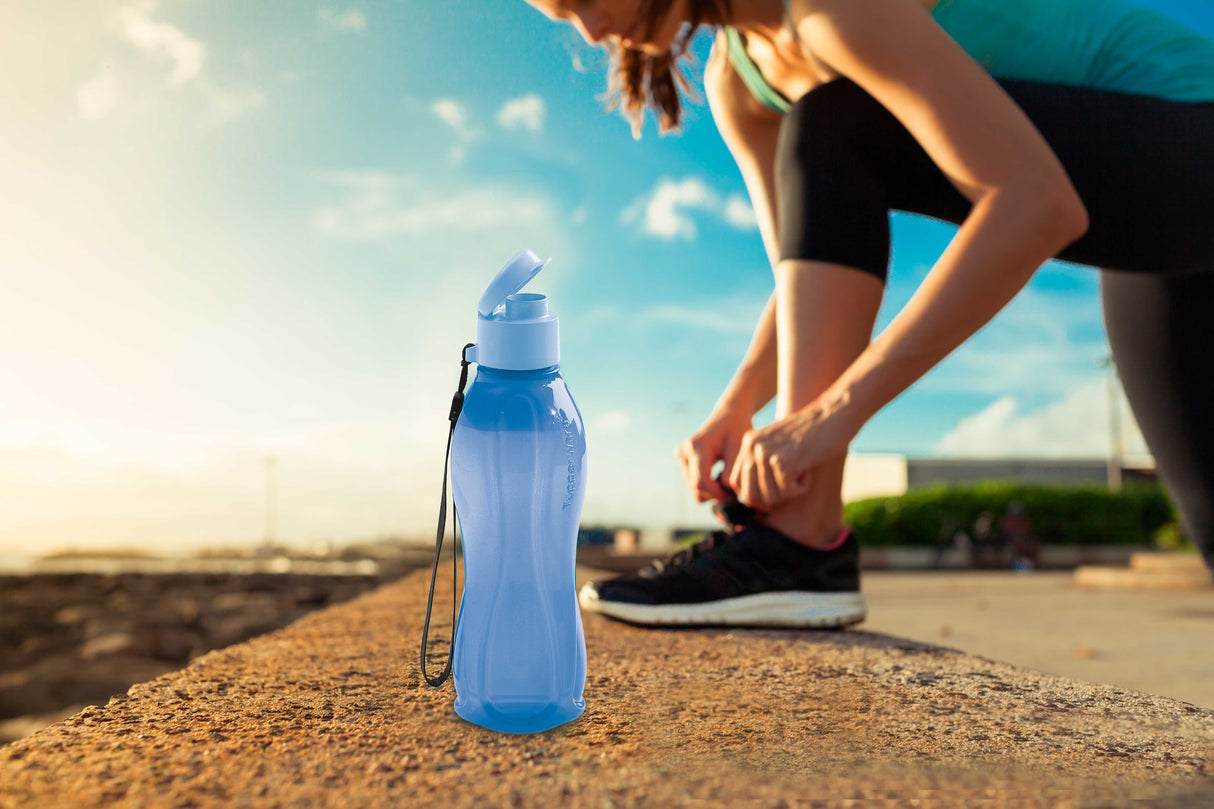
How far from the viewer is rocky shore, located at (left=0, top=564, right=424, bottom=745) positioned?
2.85m

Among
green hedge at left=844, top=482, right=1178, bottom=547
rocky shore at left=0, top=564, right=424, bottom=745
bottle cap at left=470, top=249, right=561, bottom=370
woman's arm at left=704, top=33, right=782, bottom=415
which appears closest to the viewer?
bottle cap at left=470, top=249, right=561, bottom=370

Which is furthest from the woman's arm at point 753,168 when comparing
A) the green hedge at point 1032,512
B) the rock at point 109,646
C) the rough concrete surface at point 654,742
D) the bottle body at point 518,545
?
the green hedge at point 1032,512

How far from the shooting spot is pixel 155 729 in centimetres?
98

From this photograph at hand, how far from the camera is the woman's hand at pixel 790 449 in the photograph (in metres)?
1.48

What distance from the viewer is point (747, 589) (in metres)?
1.68

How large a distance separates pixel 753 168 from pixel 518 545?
143 centimetres

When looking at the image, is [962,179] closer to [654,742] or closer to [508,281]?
[508,281]

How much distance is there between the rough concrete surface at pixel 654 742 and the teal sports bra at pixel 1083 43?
1.23 metres

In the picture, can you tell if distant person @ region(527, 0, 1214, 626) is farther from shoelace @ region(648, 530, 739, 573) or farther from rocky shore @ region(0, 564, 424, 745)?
Answer: rocky shore @ region(0, 564, 424, 745)

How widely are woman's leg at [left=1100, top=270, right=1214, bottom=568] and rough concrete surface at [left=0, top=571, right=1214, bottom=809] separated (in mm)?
937

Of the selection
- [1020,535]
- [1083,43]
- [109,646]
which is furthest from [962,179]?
[1020,535]

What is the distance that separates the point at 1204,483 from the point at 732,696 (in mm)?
1471

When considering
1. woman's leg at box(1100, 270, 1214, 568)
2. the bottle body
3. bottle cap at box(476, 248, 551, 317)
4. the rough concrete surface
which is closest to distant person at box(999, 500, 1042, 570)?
woman's leg at box(1100, 270, 1214, 568)

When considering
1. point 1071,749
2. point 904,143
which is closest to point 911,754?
point 1071,749
